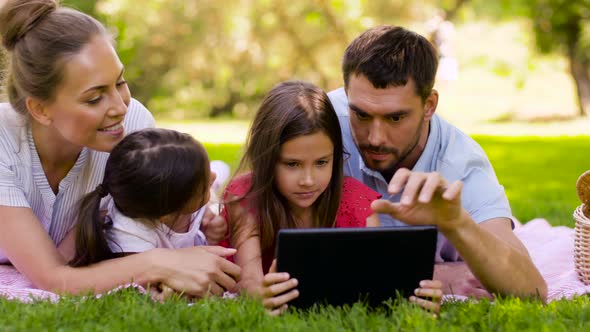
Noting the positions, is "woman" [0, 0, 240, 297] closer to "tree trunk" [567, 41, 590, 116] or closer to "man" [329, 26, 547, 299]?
"man" [329, 26, 547, 299]

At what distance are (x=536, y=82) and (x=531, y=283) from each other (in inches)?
752

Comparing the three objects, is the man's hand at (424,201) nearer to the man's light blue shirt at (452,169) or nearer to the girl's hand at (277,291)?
the girl's hand at (277,291)

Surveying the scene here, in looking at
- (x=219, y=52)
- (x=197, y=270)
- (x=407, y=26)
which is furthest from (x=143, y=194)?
(x=219, y=52)

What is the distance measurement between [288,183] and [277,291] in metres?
0.82

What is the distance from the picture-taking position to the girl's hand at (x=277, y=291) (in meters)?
3.08

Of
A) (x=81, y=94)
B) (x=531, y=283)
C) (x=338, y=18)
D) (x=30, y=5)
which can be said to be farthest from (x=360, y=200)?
(x=338, y=18)

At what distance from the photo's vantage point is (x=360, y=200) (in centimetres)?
406

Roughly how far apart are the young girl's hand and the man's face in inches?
32.7

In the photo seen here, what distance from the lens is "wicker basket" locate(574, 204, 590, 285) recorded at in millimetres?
4094

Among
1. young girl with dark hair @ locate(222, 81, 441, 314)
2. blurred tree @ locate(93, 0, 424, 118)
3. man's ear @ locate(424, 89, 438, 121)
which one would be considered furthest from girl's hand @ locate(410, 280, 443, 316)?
blurred tree @ locate(93, 0, 424, 118)

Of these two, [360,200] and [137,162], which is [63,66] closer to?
[137,162]

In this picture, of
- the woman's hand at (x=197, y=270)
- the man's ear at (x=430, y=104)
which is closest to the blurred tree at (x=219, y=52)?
the man's ear at (x=430, y=104)

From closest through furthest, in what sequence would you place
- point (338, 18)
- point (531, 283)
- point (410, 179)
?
point (410, 179), point (531, 283), point (338, 18)

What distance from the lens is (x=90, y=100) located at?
12.2 feet
